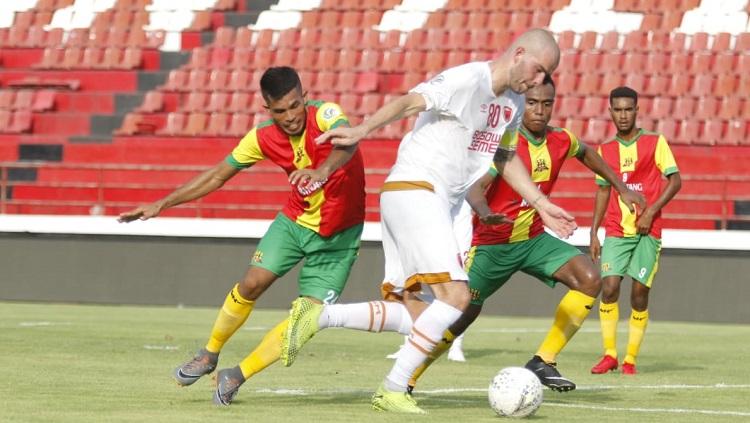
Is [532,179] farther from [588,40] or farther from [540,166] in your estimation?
[588,40]

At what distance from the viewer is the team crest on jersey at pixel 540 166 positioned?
1008cm

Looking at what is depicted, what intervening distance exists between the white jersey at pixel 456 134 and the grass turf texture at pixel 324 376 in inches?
47.4

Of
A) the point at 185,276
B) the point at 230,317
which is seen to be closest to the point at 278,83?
the point at 230,317

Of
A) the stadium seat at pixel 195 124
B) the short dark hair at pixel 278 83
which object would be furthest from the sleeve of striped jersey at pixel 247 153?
the stadium seat at pixel 195 124

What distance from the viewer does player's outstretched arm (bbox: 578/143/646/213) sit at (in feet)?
31.6

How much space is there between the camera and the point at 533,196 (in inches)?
316

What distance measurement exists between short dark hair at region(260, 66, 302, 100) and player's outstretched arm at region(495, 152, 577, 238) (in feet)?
3.84

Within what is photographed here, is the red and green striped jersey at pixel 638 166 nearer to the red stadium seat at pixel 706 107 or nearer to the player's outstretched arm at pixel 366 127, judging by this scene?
the player's outstretched arm at pixel 366 127

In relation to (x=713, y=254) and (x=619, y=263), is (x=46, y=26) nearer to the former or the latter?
(x=713, y=254)

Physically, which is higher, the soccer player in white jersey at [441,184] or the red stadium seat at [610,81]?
the red stadium seat at [610,81]

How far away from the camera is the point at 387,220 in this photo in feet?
25.9

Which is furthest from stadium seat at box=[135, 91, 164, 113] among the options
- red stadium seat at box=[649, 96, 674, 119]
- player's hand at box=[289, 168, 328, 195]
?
player's hand at box=[289, 168, 328, 195]

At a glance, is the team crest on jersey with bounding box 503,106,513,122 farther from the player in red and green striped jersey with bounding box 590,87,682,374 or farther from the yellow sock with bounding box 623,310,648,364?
the yellow sock with bounding box 623,310,648,364

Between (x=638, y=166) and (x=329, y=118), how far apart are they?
14.1 feet
